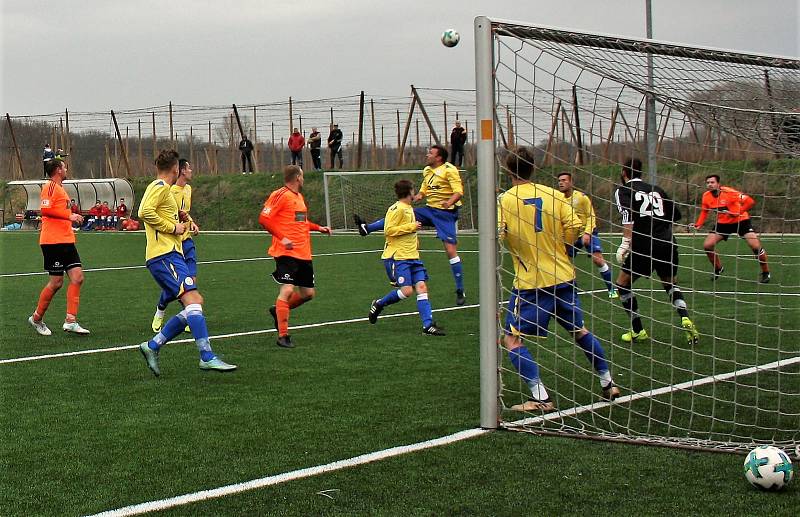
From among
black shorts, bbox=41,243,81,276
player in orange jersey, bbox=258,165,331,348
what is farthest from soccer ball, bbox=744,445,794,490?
black shorts, bbox=41,243,81,276

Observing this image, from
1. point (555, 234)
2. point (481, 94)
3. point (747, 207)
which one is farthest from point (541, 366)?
point (747, 207)

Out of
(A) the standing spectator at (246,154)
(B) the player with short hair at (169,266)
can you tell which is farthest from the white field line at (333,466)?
(A) the standing spectator at (246,154)

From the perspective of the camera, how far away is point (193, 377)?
850 cm

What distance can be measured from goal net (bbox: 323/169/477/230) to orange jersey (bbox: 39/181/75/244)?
2388 cm

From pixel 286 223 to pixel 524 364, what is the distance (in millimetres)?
4067

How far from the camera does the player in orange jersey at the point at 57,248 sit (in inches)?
437

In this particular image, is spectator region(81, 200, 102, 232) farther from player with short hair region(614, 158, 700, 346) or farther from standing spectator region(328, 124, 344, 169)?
player with short hair region(614, 158, 700, 346)

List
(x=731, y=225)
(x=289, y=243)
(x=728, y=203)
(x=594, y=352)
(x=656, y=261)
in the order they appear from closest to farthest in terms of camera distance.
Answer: (x=594, y=352)
(x=656, y=261)
(x=289, y=243)
(x=728, y=203)
(x=731, y=225)

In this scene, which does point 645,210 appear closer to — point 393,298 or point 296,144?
point 393,298

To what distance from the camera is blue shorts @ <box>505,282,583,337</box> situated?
6.92 metres

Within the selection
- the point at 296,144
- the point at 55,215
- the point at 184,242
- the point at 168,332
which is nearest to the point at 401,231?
the point at 184,242

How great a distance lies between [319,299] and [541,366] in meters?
6.61

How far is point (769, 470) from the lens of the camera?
499cm

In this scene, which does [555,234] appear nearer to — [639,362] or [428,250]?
[639,362]
